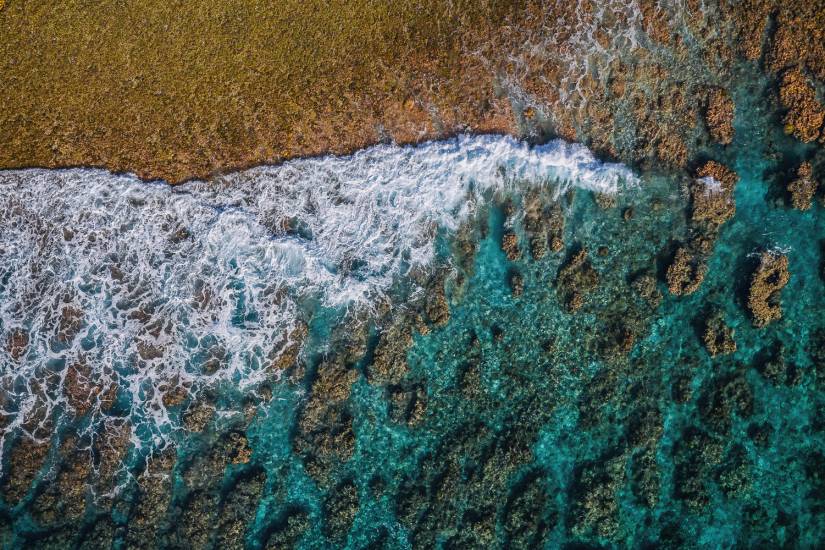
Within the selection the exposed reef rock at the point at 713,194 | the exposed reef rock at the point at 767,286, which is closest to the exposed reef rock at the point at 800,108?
the exposed reef rock at the point at 713,194

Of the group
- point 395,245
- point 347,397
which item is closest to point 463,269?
point 395,245

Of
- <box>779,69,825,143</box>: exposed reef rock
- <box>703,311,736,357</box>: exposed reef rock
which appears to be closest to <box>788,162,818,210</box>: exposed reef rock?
<box>779,69,825,143</box>: exposed reef rock

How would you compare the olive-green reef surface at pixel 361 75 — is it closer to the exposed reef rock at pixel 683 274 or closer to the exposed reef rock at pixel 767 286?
the exposed reef rock at pixel 683 274

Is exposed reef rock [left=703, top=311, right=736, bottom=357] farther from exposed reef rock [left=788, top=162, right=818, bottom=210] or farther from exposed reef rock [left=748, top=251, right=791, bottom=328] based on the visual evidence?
exposed reef rock [left=788, top=162, right=818, bottom=210]

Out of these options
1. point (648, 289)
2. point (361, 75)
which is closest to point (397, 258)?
point (361, 75)

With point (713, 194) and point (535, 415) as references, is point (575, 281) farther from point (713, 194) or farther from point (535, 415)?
point (713, 194)

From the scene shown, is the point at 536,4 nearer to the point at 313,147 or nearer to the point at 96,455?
the point at 313,147

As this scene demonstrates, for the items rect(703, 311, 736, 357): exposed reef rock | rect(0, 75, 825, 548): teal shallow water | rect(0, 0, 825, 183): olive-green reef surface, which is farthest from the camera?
rect(0, 0, 825, 183): olive-green reef surface

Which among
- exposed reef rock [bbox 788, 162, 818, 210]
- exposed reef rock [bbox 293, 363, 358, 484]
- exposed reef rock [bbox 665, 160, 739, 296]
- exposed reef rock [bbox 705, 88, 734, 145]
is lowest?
exposed reef rock [bbox 293, 363, 358, 484]
